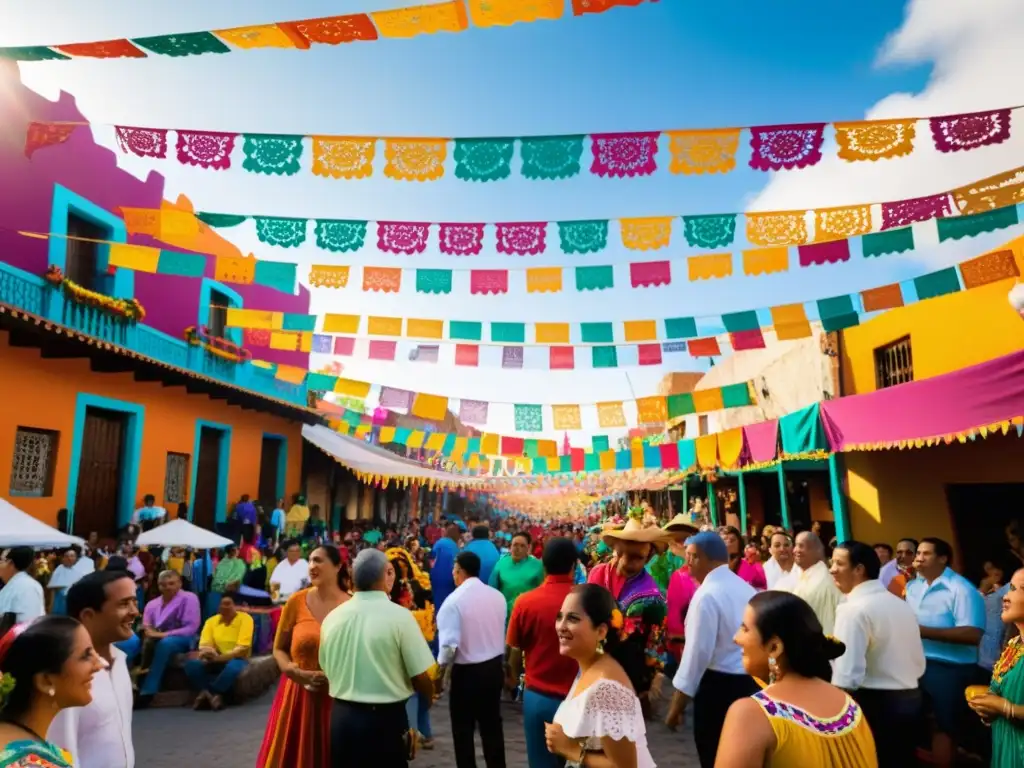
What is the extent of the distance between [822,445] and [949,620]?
4.97m

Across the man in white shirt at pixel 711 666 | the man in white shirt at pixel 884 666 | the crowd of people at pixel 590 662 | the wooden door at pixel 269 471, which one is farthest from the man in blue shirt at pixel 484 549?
the wooden door at pixel 269 471

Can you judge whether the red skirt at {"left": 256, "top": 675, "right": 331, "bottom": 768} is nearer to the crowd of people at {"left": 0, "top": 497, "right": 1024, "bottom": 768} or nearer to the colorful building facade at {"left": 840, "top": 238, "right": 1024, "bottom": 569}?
the crowd of people at {"left": 0, "top": 497, "right": 1024, "bottom": 768}

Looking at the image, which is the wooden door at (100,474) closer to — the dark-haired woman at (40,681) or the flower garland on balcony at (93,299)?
the flower garland on balcony at (93,299)

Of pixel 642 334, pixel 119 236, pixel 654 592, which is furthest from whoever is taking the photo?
pixel 119 236

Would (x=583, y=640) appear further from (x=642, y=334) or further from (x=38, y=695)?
(x=642, y=334)

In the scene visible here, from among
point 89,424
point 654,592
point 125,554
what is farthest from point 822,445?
point 89,424

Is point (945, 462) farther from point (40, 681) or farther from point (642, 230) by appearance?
point (40, 681)

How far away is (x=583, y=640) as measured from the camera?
2.54m

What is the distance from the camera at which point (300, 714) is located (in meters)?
4.05

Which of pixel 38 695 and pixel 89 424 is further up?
pixel 89 424

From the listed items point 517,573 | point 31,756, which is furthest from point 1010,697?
point 517,573

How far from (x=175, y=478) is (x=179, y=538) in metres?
3.86

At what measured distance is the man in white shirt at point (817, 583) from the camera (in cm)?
476

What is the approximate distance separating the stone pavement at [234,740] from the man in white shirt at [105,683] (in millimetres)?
3129
